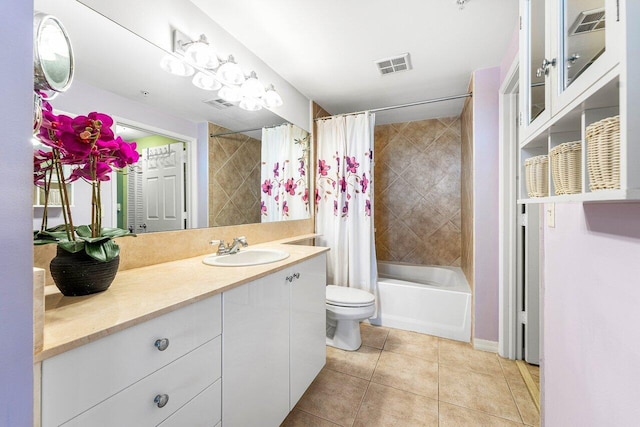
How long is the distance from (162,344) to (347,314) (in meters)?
1.55

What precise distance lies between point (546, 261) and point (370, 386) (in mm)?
1271

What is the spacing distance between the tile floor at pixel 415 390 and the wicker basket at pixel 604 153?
1.51 m

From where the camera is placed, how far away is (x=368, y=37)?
5.86 ft

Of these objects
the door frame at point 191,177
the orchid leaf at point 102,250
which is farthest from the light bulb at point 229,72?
the orchid leaf at point 102,250

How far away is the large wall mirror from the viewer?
108 cm

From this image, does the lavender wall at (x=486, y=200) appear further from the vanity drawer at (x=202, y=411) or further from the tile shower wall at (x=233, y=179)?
the vanity drawer at (x=202, y=411)

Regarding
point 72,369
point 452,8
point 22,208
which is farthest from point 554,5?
point 72,369

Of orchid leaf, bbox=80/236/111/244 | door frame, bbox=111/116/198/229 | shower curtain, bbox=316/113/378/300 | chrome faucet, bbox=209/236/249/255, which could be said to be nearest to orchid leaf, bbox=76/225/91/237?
orchid leaf, bbox=80/236/111/244

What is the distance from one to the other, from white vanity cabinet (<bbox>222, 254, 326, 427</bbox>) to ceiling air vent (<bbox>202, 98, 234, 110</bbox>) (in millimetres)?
1144

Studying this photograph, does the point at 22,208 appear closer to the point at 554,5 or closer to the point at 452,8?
the point at 554,5

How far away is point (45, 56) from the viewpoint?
0.67 m

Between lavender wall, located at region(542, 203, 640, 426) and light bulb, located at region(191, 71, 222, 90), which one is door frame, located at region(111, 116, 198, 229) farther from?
lavender wall, located at region(542, 203, 640, 426)

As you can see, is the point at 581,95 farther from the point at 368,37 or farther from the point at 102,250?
the point at 368,37

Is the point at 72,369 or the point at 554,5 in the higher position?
the point at 554,5
